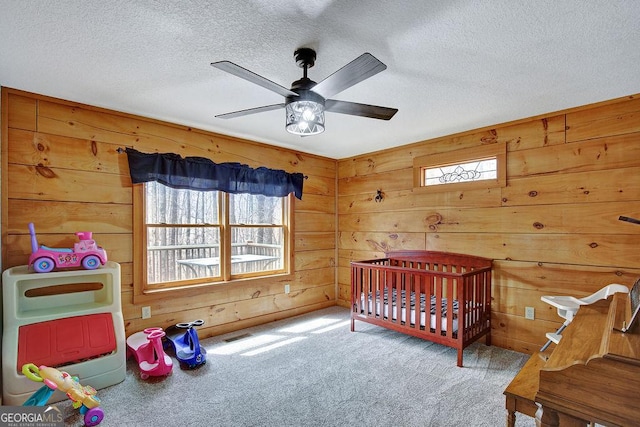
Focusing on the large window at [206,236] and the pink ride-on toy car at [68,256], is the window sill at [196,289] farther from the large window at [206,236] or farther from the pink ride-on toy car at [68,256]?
the pink ride-on toy car at [68,256]

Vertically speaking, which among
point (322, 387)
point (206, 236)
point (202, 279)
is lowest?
point (322, 387)

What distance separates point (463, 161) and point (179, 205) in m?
3.00

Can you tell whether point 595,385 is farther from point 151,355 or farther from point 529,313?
point 151,355

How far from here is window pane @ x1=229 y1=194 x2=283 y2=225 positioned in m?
3.57

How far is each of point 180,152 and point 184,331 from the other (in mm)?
1770

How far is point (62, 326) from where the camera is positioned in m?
2.24

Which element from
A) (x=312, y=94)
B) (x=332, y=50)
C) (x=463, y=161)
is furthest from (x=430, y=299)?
(x=332, y=50)

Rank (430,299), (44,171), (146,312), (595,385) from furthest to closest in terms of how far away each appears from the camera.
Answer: (430,299), (146,312), (44,171), (595,385)

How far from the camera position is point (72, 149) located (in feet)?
8.43

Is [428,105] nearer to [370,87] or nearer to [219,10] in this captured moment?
[370,87]

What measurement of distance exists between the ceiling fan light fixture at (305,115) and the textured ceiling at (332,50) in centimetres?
32

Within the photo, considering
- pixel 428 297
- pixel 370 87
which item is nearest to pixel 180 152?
pixel 370 87

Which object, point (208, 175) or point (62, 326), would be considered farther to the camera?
point (208, 175)

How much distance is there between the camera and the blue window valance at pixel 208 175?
9.34 ft
